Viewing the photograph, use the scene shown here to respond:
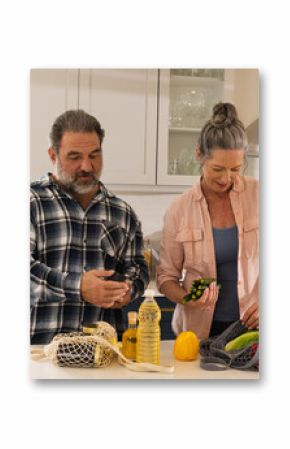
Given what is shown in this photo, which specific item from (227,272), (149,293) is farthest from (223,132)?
(149,293)

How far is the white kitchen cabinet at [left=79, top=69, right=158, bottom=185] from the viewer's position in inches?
59.1

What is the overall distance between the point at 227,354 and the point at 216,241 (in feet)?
1.10

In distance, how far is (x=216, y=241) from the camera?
5.07ft

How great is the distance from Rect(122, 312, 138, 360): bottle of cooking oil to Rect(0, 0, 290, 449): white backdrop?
0.11m

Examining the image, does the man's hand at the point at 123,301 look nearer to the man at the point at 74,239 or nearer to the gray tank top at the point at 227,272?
the man at the point at 74,239

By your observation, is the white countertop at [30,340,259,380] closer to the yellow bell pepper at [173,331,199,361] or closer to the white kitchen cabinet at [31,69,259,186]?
the yellow bell pepper at [173,331,199,361]

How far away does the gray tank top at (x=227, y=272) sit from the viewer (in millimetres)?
1541

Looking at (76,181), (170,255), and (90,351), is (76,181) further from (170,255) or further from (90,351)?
(90,351)

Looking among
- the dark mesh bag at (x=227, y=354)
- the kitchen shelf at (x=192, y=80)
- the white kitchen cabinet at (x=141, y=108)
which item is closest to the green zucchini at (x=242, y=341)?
the dark mesh bag at (x=227, y=354)

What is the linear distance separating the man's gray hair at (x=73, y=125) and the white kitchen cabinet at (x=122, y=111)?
0.06 feet

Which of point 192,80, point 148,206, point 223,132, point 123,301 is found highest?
point 192,80

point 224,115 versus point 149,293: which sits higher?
point 224,115
